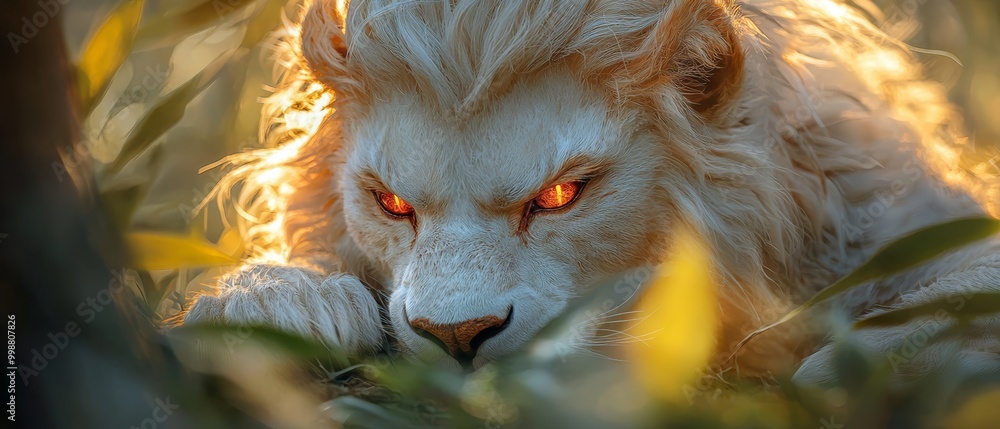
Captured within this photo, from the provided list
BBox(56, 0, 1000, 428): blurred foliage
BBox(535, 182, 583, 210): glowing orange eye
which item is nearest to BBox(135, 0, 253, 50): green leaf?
BBox(56, 0, 1000, 428): blurred foliage

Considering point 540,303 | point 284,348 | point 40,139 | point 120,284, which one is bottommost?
point 540,303

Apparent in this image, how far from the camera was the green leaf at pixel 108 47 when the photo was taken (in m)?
1.10

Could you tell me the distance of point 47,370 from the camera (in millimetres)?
803

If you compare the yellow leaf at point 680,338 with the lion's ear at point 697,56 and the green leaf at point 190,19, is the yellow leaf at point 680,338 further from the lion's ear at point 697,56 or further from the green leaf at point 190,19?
the lion's ear at point 697,56

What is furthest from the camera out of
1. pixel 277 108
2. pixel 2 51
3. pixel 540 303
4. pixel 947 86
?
pixel 947 86

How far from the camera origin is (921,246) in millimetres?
1076

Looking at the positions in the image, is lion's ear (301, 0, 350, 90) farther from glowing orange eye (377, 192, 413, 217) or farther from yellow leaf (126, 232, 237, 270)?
yellow leaf (126, 232, 237, 270)

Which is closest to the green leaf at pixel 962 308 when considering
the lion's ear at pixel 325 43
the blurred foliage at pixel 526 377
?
the blurred foliage at pixel 526 377

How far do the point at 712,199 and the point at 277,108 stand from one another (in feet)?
3.77

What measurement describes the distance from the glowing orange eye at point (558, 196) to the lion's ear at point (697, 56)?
0.26 metres

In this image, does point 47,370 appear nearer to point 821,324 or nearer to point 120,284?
point 120,284

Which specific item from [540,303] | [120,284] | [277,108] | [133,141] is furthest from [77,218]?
[277,108]

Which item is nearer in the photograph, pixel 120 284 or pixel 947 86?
pixel 120 284

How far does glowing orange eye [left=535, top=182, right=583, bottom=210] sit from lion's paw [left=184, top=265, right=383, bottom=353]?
44 cm
